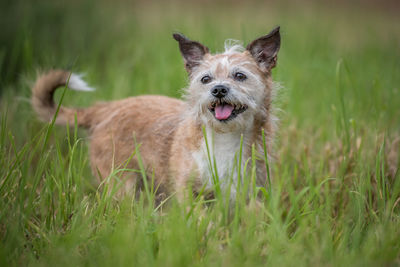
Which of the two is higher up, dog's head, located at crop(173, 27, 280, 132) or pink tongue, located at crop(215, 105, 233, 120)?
dog's head, located at crop(173, 27, 280, 132)

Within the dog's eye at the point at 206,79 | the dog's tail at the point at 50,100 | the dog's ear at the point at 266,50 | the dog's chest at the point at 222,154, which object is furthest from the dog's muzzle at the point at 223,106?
the dog's tail at the point at 50,100

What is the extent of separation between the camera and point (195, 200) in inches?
107

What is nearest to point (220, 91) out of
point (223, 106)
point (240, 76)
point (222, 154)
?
point (223, 106)

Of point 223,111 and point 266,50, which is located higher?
point 266,50

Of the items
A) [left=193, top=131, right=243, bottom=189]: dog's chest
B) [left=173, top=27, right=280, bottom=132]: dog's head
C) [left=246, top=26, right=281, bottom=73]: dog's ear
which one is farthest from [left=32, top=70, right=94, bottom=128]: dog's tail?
[left=246, top=26, right=281, bottom=73]: dog's ear

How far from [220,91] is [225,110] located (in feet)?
0.57

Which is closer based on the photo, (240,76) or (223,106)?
(223,106)

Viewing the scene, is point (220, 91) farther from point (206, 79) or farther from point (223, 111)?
point (206, 79)

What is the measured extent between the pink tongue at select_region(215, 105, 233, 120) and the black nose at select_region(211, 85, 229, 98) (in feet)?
0.39

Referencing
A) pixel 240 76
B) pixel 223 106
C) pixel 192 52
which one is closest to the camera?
pixel 223 106

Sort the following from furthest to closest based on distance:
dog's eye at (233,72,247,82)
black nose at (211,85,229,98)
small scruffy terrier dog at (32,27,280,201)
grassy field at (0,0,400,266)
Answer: dog's eye at (233,72,247,82)
small scruffy terrier dog at (32,27,280,201)
black nose at (211,85,229,98)
grassy field at (0,0,400,266)

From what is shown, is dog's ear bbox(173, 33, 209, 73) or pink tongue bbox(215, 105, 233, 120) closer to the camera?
pink tongue bbox(215, 105, 233, 120)

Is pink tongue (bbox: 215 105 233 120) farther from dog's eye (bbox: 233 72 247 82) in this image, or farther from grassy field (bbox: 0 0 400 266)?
grassy field (bbox: 0 0 400 266)

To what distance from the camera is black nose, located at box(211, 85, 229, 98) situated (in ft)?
10.5
